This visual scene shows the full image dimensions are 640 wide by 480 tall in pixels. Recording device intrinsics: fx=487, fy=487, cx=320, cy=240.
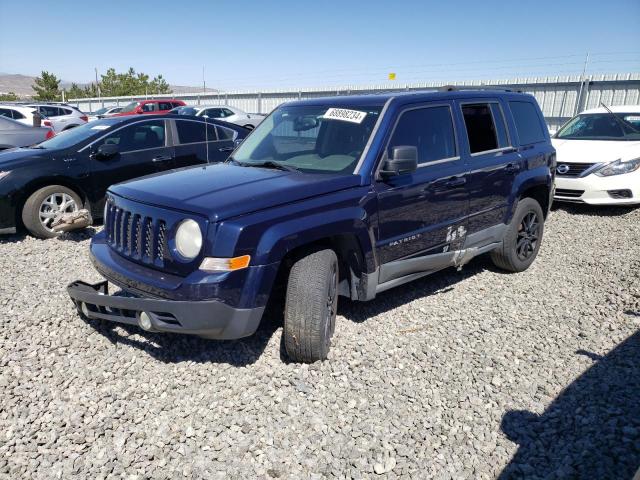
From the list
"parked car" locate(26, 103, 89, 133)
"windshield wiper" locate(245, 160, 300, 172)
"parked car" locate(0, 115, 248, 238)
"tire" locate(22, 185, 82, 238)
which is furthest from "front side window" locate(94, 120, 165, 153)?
"parked car" locate(26, 103, 89, 133)

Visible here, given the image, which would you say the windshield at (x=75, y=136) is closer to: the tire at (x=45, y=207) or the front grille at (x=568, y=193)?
the tire at (x=45, y=207)

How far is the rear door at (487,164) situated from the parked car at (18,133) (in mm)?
9341

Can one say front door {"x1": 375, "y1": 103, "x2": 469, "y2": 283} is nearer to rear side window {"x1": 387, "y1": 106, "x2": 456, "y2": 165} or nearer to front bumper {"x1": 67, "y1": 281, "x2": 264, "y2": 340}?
rear side window {"x1": 387, "y1": 106, "x2": 456, "y2": 165}

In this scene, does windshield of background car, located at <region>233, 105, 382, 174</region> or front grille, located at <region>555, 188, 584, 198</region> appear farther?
front grille, located at <region>555, 188, 584, 198</region>

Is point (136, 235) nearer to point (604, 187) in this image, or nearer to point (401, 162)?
point (401, 162)

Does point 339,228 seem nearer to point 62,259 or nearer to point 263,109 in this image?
point 62,259

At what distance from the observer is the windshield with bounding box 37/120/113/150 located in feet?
22.1

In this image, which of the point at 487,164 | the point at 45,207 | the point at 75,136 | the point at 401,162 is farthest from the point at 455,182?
the point at 75,136

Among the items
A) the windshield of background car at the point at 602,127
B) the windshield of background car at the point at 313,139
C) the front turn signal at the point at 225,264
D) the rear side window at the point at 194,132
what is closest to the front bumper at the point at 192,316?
the front turn signal at the point at 225,264

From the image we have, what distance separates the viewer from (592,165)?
316 inches

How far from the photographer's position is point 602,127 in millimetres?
9109

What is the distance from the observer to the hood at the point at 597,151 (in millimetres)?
8000

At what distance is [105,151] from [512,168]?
5.16m

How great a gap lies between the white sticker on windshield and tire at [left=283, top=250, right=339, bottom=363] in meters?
1.22
